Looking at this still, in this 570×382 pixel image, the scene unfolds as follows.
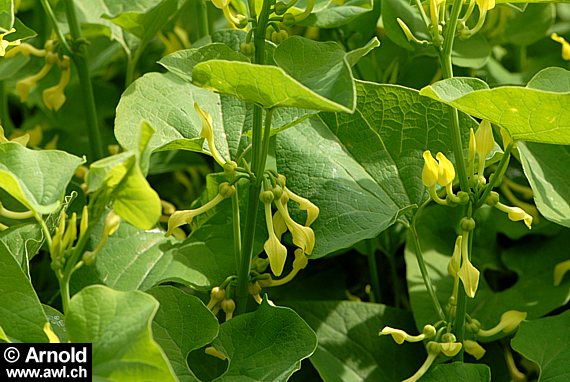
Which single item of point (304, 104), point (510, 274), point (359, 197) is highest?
point (304, 104)

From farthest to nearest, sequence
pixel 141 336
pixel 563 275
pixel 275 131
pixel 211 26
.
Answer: pixel 211 26 < pixel 563 275 < pixel 275 131 < pixel 141 336

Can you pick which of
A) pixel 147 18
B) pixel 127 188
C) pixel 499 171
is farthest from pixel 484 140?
pixel 147 18

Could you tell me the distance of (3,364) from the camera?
1.55ft

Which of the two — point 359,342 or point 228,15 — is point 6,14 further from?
point 359,342

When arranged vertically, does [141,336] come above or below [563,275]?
above

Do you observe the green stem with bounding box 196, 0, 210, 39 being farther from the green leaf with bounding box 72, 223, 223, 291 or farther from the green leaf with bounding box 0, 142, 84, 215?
the green leaf with bounding box 0, 142, 84, 215

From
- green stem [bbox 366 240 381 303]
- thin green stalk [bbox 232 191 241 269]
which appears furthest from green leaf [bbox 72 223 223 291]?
green stem [bbox 366 240 381 303]

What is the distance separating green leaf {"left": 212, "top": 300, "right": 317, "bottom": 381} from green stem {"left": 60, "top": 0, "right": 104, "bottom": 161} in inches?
10.0

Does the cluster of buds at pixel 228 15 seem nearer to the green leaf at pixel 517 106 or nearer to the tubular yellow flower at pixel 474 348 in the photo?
the green leaf at pixel 517 106

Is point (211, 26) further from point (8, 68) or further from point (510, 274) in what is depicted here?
point (510, 274)

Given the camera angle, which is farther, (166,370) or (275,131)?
(275,131)

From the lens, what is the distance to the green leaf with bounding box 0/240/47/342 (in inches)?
19.3

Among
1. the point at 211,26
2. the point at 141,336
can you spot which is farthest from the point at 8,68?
the point at 141,336

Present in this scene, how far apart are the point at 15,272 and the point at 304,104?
185 mm
